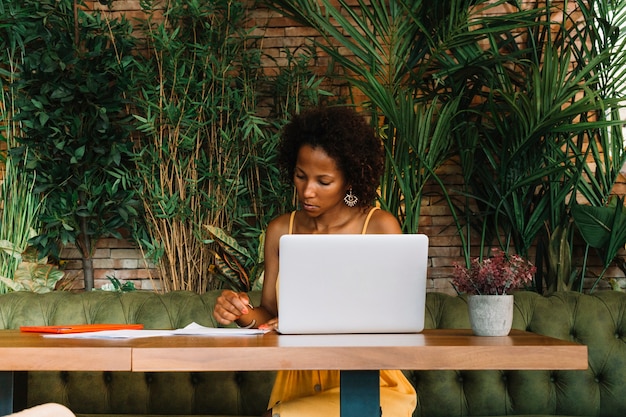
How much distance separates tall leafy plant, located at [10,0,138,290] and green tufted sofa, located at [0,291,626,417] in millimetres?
1053

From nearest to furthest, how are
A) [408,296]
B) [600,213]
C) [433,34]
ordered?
[408,296], [600,213], [433,34]

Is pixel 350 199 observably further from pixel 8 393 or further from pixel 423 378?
pixel 8 393

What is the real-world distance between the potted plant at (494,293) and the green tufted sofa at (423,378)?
1.03 metres

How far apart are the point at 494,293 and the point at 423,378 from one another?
106 centimetres

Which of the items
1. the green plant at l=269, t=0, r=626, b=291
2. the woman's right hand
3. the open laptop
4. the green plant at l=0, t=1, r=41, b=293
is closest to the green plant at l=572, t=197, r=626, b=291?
the green plant at l=269, t=0, r=626, b=291

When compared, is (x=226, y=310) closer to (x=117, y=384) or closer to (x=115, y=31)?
(x=117, y=384)

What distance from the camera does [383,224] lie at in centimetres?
253

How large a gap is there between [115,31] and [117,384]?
203 cm

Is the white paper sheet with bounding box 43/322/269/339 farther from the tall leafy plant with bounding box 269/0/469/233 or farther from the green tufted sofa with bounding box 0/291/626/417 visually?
the tall leafy plant with bounding box 269/0/469/233

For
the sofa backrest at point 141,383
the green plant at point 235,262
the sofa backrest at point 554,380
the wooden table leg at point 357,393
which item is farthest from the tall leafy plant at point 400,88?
the wooden table leg at point 357,393

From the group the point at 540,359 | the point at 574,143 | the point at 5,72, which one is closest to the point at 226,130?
the point at 5,72

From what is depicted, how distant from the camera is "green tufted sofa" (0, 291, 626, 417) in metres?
2.74

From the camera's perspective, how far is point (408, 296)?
1801 mm

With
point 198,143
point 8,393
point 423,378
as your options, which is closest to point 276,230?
point 423,378
